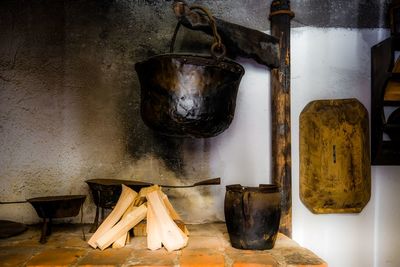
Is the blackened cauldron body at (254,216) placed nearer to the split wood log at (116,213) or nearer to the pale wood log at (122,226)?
the pale wood log at (122,226)

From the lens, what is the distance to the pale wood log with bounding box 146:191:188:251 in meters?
2.22

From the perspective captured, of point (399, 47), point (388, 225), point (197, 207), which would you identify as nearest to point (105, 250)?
point (197, 207)

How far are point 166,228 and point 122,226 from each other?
307 millimetres

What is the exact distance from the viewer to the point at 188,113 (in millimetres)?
2150

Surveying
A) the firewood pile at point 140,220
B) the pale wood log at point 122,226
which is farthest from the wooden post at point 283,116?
the pale wood log at point 122,226

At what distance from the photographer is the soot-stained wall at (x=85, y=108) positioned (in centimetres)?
293

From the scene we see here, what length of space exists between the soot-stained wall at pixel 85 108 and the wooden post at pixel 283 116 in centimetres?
17

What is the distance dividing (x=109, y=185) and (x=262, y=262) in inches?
46.7

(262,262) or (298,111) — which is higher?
(298,111)

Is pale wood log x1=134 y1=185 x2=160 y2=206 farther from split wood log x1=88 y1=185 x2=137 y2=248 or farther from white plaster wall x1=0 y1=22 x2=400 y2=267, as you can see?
white plaster wall x1=0 y1=22 x2=400 y2=267

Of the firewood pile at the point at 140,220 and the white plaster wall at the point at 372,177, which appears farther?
the white plaster wall at the point at 372,177

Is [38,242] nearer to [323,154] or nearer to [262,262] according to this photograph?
[262,262]

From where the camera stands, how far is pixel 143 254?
216 cm

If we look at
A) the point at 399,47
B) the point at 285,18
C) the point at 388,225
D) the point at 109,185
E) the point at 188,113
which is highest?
the point at 285,18
